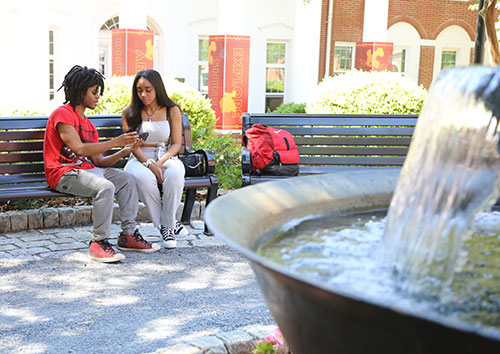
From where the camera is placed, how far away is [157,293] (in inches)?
176

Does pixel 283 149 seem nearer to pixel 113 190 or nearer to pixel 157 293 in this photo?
pixel 113 190

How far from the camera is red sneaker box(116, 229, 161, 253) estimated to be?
538cm

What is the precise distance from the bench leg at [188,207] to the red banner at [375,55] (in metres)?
12.0

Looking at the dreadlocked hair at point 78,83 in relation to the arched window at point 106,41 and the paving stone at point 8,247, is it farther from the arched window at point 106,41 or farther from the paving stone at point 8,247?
the arched window at point 106,41

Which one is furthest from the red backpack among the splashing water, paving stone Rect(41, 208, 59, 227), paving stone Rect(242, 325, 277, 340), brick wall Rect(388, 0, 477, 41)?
brick wall Rect(388, 0, 477, 41)

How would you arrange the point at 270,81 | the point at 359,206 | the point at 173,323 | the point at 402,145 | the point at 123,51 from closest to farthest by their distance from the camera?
the point at 359,206 → the point at 173,323 → the point at 402,145 → the point at 123,51 → the point at 270,81

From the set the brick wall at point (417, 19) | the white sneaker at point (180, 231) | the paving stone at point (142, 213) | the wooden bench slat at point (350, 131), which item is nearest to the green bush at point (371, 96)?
the wooden bench slat at point (350, 131)

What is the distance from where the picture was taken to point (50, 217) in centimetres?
604

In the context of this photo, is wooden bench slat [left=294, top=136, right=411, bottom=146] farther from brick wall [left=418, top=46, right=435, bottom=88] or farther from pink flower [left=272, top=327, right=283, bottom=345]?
brick wall [left=418, top=46, right=435, bottom=88]

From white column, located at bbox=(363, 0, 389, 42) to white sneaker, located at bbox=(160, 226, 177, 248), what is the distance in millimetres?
13051

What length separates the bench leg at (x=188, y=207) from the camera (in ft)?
20.5

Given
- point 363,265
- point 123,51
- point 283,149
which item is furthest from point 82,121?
point 123,51

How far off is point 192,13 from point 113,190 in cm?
1396

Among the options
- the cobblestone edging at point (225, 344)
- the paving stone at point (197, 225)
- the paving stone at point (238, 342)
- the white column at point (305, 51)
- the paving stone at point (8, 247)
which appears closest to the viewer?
the cobblestone edging at point (225, 344)
